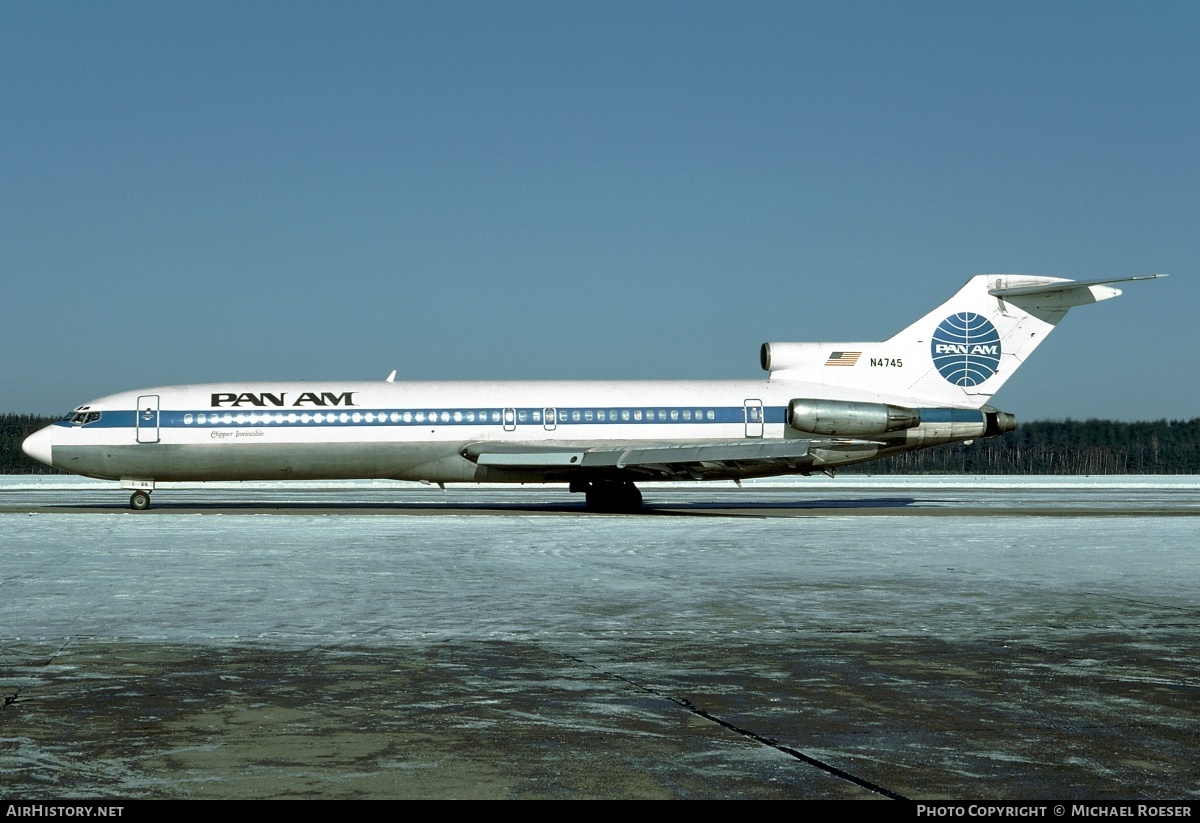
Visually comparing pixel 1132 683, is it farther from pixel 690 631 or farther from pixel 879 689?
pixel 690 631

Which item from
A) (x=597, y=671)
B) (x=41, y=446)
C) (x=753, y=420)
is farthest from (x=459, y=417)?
(x=597, y=671)

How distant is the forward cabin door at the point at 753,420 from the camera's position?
32.3 meters

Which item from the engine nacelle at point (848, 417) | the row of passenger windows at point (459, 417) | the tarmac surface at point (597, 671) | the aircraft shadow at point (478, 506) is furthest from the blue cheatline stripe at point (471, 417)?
the tarmac surface at point (597, 671)

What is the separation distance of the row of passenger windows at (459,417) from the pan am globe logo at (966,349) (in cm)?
668

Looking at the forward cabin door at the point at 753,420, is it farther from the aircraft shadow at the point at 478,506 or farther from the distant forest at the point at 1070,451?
the distant forest at the point at 1070,451

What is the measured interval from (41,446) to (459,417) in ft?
36.9

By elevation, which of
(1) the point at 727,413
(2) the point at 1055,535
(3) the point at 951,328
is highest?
(3) the point at 951,328

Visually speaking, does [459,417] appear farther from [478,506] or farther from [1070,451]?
[1070,451]

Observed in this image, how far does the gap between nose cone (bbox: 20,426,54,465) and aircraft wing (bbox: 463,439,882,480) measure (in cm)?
1119

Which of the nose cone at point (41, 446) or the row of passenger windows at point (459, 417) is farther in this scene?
the nose cone at point (41, 446)

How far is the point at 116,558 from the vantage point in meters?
17.1

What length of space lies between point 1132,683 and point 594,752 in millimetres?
Answer: 3958

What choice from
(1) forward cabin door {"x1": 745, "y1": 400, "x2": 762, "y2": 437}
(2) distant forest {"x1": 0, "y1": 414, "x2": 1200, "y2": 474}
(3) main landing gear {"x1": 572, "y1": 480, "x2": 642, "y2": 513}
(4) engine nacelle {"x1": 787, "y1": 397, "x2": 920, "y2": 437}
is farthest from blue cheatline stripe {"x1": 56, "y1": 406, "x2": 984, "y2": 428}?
(2) distant forest {"x1": 0, "y1": 414, "x2": 1200, "y2": 474}
